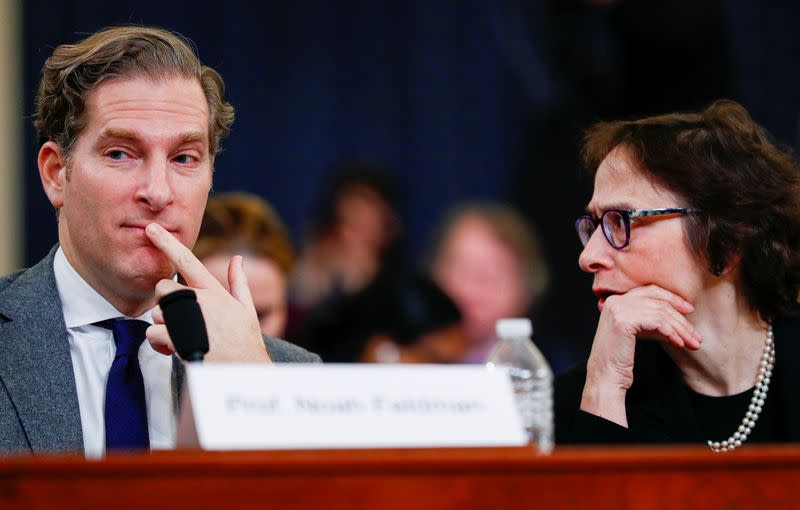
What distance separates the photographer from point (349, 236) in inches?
169

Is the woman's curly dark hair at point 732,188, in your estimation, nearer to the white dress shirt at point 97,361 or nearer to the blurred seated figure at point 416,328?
the white dress shirt at point 97,361

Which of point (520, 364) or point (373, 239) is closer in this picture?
point (520, 364)

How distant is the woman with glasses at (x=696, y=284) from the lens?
2.09 m

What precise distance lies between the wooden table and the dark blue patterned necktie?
0.68m

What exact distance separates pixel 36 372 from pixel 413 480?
2.94 ft

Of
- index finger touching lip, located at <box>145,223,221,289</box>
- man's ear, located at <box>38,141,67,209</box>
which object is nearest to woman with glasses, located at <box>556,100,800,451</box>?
index finger touching lip, located at <box>145,223,221,289</box>

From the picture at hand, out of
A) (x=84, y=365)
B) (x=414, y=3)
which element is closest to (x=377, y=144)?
(x=414, y=3)

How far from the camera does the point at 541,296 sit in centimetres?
438

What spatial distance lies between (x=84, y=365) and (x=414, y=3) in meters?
2.92

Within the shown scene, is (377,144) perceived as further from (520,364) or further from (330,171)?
(520,364)

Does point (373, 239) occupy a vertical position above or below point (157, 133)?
below

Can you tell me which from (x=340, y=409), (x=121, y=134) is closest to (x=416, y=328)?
(x=121, y=134)

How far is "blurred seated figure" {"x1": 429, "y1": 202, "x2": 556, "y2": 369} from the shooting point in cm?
430

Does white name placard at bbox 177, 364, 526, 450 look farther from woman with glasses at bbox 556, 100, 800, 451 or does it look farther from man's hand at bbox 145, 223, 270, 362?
woman with glasses at bbox 556, 100, 800, 451
